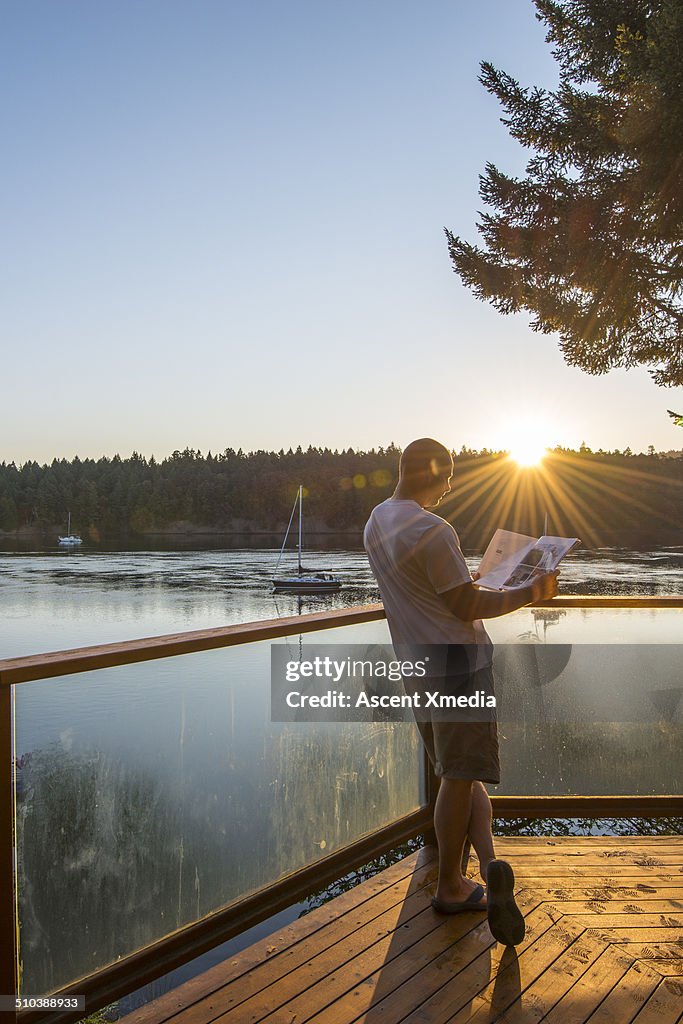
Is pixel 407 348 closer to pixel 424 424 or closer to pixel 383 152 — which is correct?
pixel 383 152

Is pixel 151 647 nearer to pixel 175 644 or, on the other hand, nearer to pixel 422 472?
pixel 175 644

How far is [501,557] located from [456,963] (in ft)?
3.71

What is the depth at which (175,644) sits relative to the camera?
82.1 inches

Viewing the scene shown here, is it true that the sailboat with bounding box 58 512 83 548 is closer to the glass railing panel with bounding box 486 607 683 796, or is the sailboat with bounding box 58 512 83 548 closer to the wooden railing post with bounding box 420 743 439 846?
the glass railing panel with bounding box 486 607 683 796

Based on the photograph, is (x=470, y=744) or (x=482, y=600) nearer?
(x=482, y=600)

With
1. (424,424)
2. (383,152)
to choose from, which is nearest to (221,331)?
(383,152)

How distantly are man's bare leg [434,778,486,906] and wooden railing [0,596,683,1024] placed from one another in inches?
16.9

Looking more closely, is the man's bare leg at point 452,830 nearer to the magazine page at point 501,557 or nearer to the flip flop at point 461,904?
the flip flop at point 461,904

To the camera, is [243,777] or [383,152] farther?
[383,152]

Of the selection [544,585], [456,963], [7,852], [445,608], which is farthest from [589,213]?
[7,852]

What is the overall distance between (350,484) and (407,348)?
167 ft

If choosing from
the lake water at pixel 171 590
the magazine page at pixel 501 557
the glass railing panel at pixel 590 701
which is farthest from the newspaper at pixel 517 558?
the lake water at pixel 171 590

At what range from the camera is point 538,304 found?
7547 millimetres

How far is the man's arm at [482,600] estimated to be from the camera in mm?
1973
